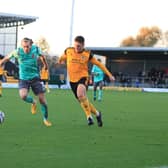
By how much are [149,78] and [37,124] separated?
38.9m

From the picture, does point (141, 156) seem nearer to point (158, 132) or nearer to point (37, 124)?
point (158, 132)

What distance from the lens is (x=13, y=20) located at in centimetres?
5922

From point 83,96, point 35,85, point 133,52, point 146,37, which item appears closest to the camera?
point 83,96

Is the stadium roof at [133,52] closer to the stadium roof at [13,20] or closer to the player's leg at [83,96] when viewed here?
the stadium roof at [13,20]

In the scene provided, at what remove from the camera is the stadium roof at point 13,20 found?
5642cm

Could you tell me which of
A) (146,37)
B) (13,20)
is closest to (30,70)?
(13,20)

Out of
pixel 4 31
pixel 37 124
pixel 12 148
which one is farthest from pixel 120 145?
pixel 4 31

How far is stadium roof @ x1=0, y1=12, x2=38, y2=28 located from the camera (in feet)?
185

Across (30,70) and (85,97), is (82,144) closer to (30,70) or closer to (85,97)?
(85,97)

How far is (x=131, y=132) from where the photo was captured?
435 inches

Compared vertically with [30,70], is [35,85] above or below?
below

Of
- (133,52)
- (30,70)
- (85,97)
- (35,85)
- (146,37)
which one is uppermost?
(146,37)

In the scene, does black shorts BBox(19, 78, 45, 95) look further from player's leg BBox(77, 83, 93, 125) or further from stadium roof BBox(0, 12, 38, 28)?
stadium roof BBox(0, 12, 38, 28)

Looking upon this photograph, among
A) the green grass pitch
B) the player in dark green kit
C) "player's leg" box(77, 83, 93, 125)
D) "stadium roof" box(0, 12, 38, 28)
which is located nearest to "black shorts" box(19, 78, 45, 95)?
the player in dark green kit
